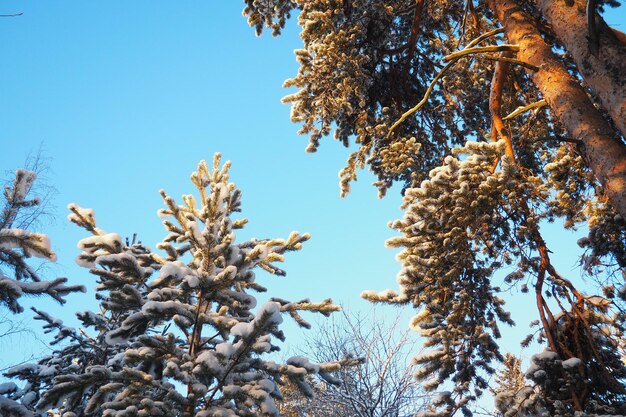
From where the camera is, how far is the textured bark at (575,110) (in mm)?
3572

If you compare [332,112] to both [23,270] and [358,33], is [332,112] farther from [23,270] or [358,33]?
[23,270]

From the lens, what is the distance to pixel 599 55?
3.75 meters

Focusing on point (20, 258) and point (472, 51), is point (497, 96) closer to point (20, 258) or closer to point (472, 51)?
point (472, 51)

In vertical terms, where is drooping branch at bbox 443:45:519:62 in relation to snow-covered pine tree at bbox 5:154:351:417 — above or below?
above

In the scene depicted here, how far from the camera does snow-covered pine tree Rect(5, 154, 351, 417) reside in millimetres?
4074

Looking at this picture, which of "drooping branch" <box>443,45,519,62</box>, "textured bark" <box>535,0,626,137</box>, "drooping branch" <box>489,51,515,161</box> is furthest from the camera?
"drooping branch" <box>489,51,515,161</box>

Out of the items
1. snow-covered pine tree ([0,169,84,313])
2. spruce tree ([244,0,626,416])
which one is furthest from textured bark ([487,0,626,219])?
snow-covered pine tree ([0,169,84,313])

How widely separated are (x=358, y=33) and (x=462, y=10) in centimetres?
256

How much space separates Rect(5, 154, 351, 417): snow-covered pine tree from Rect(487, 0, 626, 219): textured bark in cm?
294

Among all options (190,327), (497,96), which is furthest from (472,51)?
(190,327)

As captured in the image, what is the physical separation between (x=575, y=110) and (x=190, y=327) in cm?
451

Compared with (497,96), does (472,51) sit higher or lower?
lower

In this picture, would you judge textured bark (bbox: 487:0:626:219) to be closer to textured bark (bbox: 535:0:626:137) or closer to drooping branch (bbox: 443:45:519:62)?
textured bark (bbox: 535:0:626:137)

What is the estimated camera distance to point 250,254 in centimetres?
478
